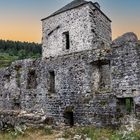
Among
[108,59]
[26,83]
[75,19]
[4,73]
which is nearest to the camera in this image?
[108,59]

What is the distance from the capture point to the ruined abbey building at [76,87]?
13.0 metres

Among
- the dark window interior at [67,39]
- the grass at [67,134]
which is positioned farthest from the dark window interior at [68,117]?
the dark window interior at [67,39]

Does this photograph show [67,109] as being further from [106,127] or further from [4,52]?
[4,52]

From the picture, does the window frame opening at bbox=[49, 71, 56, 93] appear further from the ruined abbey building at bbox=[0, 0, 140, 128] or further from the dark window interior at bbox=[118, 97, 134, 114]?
the dark window interior at bbox=[118, 97, 134, 114]

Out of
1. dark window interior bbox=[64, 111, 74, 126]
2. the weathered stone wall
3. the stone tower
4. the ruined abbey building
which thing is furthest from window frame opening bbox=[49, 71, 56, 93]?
the stone tower

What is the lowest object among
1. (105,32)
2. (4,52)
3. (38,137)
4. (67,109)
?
(38,137)

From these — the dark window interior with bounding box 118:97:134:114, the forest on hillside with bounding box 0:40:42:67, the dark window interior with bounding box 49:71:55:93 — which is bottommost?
the dark window interior with bounding box 118:97:134:114

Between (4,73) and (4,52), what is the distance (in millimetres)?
55286

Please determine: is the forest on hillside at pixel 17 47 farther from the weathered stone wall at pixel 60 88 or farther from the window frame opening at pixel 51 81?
the window frame opening at pixel 51 81

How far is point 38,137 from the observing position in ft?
42.1

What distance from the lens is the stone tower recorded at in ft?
72.9

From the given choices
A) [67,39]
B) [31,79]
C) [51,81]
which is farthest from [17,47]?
[51,81]

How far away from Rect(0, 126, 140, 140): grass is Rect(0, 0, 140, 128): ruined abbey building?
0.65 metres

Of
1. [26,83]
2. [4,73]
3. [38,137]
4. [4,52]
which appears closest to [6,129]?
[38,137]
